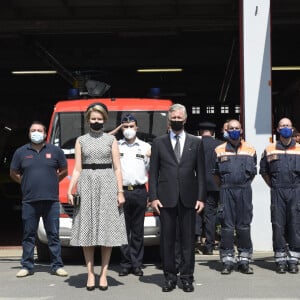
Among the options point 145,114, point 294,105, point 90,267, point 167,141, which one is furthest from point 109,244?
point 294,105

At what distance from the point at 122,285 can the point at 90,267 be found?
547 mm

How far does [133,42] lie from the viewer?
18719mm

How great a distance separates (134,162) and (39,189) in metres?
1.26

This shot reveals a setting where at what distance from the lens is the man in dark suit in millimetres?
6781

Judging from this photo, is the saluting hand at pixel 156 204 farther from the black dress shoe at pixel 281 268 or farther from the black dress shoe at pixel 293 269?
the black dress shoe at pixel 293 269

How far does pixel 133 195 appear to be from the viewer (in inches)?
309

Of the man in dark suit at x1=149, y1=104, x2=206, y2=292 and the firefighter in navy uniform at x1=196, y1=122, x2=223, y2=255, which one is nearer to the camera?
the man in dark suit at x1=149, y1=104, x2=206, y2=292

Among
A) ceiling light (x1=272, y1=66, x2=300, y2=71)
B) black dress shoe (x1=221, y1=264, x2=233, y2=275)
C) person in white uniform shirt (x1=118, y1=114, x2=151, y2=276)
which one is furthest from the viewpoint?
ceiling light (x1=272, y1=66, x2=300, y2=71)

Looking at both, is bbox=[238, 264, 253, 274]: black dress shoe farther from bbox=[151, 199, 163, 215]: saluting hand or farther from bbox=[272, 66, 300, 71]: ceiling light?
bbox=[272, 66, 300, 71]: ceiling light

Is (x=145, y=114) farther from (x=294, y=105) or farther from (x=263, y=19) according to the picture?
(x=294, y=105)

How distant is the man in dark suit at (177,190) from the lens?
22.2 feet

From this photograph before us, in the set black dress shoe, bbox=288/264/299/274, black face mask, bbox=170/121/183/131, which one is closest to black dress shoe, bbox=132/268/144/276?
black dress shoe, bbox=288/264/299/274

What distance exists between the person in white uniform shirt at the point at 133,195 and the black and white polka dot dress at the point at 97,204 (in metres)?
0.99

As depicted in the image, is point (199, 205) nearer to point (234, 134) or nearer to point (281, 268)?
point (234, 134)
